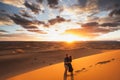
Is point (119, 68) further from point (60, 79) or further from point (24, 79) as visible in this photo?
point (24, 79)

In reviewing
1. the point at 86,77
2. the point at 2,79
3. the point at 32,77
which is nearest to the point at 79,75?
the point at 86,77

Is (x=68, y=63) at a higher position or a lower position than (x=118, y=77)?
higher

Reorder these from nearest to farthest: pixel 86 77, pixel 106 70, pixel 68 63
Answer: pixel 68 63, pixel 86 77, pixel 106 70

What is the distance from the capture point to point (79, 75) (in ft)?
57.4

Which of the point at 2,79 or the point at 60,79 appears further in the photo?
the point at 2,79

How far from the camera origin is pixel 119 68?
64.2ft

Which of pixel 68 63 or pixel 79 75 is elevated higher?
pixel 68 63

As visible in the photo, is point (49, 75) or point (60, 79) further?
point (49, 75)

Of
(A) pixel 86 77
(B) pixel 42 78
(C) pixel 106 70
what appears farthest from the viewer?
(C) pixel 106 70

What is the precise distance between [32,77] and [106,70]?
23.9ft

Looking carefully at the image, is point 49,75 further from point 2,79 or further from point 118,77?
point 118,77

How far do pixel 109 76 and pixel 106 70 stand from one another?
8.55ft

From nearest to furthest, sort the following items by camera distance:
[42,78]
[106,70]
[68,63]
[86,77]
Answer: [68,63] → [86,77] → [42,78] → [106,70]

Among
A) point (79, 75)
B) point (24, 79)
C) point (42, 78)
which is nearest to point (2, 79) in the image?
point (24, 79)
